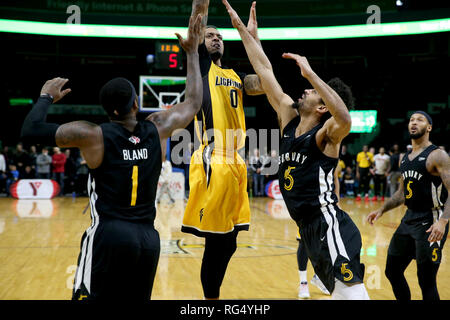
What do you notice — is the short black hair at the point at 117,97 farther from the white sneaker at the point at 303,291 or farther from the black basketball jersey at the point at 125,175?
the white sneaker at the point at 303,291

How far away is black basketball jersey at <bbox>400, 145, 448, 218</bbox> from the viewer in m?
4.71

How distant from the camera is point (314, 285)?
6.19 meters

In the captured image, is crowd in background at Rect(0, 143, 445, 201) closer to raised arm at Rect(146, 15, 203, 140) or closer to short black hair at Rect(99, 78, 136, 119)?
raised arm at Rect(146, 15, 203, 140)

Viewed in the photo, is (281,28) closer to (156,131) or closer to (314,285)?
(314,285)

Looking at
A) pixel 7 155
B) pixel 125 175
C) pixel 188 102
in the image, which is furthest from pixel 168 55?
pixel 125 175

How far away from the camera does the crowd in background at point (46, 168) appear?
54.5 feet

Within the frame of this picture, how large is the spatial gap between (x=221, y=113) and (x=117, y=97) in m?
1.47

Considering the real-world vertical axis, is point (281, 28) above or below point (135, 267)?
above

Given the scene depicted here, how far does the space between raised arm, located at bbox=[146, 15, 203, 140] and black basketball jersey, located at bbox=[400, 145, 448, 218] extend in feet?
8.61

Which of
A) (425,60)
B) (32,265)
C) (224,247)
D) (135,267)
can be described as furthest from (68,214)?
(425,60)

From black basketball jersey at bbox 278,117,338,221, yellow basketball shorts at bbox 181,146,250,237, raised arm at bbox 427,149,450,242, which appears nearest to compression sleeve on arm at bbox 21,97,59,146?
yellow basketball shorts at bbox 181,146,250,237

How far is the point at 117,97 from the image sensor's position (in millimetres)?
2861
